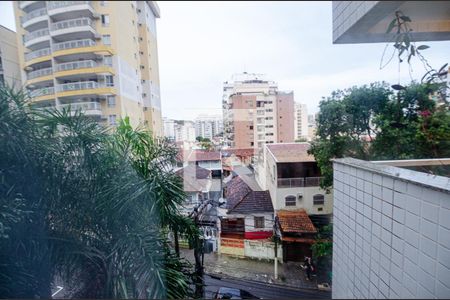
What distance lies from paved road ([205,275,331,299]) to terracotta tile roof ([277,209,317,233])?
0.99 ft

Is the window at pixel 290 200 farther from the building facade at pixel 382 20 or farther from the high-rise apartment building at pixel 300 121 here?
the building facade at pixel 382 20

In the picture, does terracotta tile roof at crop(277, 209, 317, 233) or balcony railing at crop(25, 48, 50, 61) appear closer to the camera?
balcony railing at crop(25, 48, 50, 61)

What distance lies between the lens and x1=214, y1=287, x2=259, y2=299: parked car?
1.10 metres

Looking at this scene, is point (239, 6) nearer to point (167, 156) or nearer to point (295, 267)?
point (167, 156)

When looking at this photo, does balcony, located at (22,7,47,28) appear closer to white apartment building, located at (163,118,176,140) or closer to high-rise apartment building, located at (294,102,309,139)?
white apartment building, located at (163,118,176,140)

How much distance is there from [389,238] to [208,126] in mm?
977

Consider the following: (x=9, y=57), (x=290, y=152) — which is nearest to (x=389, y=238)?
(x=290, y=152)

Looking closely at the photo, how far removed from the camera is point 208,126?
1.36 meters

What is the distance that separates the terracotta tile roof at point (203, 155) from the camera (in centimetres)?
141

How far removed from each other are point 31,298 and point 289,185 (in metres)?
1.46

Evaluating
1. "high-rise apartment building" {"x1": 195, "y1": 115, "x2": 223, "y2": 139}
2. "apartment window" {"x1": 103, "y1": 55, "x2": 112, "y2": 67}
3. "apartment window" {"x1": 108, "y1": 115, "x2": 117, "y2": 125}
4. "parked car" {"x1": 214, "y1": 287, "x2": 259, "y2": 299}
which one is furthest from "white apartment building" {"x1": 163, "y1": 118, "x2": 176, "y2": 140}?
"parked car" {"x1": 214, "y1": 287, "x2": 259, "y2": 299}

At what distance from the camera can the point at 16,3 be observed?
103 centimetres

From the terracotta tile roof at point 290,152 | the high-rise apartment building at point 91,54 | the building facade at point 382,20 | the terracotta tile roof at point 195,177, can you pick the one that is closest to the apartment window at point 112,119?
the high-rise apartment building at point 91,54

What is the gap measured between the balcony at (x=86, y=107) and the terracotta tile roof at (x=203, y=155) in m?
0.54
